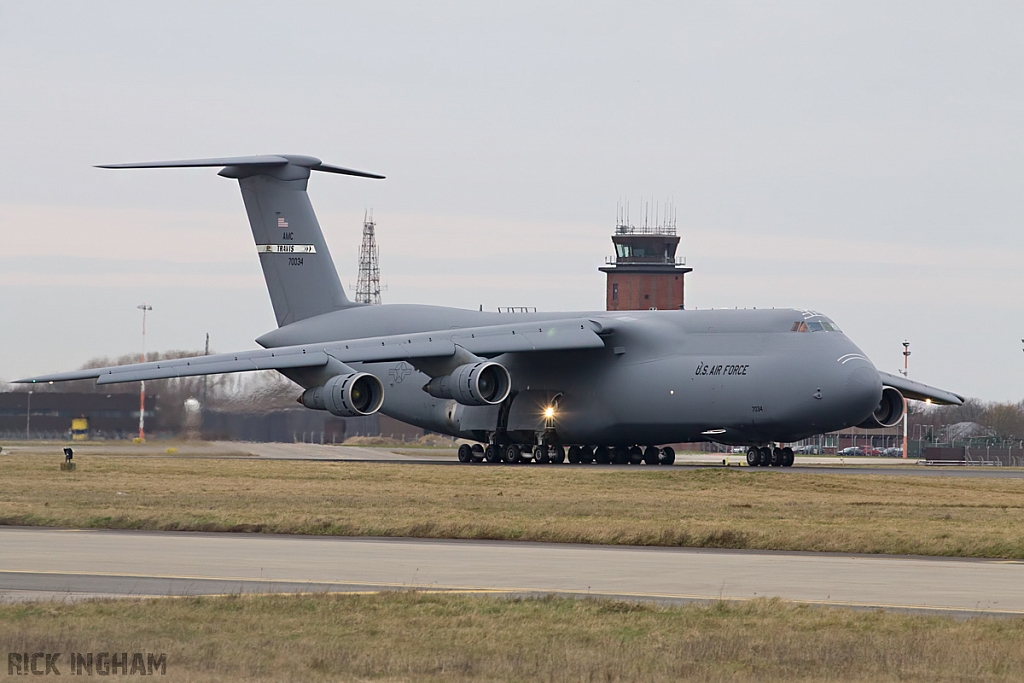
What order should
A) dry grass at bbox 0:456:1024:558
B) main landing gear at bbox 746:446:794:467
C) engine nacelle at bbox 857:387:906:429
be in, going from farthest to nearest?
1. engine nacelle at bbox 857:387:906:429
2. main landing gear at bbox 746:446:794:467
3. dry grass at bbox 0:456:1024:558

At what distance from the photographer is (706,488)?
27781 mm

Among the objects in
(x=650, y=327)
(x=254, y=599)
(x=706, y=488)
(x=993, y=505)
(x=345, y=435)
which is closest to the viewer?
(x=254, y=599)

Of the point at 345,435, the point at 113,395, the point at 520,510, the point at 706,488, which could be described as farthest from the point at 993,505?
the point at 345,435

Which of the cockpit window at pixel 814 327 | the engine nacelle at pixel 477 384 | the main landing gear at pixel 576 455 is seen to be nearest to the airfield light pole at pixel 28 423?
the main landing gear at pixel 576 455

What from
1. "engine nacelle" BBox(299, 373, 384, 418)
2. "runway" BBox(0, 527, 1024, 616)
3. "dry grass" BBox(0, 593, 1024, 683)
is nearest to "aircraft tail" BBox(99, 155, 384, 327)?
"engine nacelle" BBox(299, 373, 384, 418)

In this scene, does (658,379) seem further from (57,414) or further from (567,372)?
(57,414)

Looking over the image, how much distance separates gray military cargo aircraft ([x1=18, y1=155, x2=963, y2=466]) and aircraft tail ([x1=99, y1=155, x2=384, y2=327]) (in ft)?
0.23

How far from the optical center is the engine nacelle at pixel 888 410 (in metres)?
37.9

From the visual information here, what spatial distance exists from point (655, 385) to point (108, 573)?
24986mm

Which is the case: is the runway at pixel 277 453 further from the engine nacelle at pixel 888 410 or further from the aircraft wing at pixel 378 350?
the aircraft wing at pixel 378 350

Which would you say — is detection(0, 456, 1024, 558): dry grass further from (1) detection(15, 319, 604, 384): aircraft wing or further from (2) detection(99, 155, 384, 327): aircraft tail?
(2) detection(99, 155, 384, 327): aircraft tail

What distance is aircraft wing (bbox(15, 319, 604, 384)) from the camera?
38.4 meters

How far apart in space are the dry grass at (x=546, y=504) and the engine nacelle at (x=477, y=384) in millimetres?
2820

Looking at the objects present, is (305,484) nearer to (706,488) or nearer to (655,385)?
(706,488)
